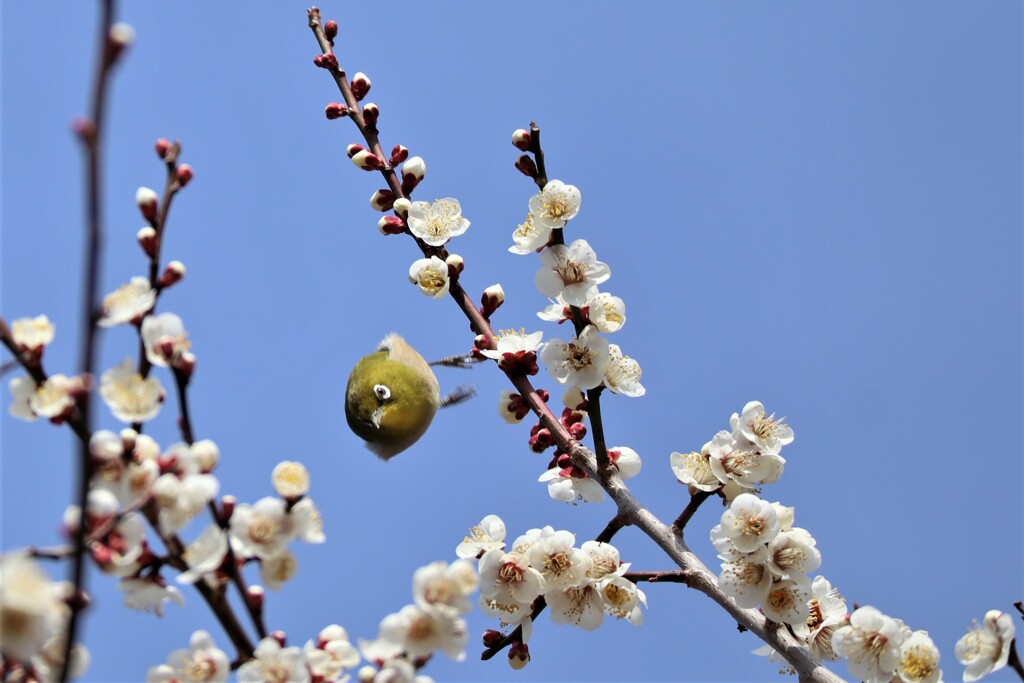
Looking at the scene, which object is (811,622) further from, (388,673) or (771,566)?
(388,673)

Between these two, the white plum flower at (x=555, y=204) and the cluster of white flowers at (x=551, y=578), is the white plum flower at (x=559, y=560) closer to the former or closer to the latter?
the cluster of white flowers at (x=551, y=578)

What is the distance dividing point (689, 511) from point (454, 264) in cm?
141

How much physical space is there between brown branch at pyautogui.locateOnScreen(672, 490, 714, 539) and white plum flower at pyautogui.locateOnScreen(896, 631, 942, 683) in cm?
81

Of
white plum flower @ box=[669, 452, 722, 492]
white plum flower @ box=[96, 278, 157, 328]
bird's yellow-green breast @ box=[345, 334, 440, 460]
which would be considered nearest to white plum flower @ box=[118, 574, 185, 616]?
white plum flower @ box=[96, 278, 157, 328]

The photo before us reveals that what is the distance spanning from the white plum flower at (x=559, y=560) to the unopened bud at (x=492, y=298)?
1051 mm

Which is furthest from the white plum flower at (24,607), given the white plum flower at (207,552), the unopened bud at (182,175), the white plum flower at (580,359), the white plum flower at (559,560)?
the white plum flower at (580,359)

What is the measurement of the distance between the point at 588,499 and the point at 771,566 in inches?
32.4

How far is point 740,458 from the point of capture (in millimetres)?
3330

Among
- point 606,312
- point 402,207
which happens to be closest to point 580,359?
point 606,312

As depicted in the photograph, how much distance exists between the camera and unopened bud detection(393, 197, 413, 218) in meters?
3.83

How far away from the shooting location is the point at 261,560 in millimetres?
2324

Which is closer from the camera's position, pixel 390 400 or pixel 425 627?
pixel 425 627

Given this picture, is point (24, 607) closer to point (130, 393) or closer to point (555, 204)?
point (130, 393)

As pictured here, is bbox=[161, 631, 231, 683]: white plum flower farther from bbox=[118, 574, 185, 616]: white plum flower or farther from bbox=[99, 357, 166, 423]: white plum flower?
bbox=[99, 357, 166, 423]: white plum flower
